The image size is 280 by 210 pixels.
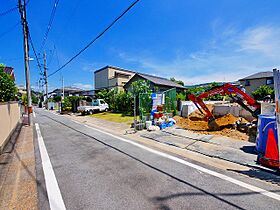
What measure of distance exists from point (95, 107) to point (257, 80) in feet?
113

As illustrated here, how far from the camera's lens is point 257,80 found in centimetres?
3466

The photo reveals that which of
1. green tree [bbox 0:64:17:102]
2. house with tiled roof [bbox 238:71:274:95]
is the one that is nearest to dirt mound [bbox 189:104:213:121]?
green tree [bbox 0:64:17:102]

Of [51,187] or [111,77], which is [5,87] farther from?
[111,77]

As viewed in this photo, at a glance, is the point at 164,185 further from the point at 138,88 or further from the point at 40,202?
the point at 138,88

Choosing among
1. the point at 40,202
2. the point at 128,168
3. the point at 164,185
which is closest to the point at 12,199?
the point at 40,202

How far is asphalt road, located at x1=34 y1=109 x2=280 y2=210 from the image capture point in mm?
2777

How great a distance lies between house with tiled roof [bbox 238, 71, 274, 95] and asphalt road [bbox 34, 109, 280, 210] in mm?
38517

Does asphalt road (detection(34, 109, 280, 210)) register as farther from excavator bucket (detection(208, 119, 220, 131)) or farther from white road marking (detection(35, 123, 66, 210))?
excavator bucket (detection(208, 119, 220, 131))

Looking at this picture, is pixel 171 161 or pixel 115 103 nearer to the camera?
pixel 171 161

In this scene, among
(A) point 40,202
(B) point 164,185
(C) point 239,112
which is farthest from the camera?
(C) point 239,112

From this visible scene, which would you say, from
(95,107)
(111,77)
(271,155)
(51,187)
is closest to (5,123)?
(51,187)

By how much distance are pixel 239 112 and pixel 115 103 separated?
14.1 m

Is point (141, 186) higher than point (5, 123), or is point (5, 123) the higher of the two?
point (5, 123)

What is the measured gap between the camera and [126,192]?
10.3 feet
